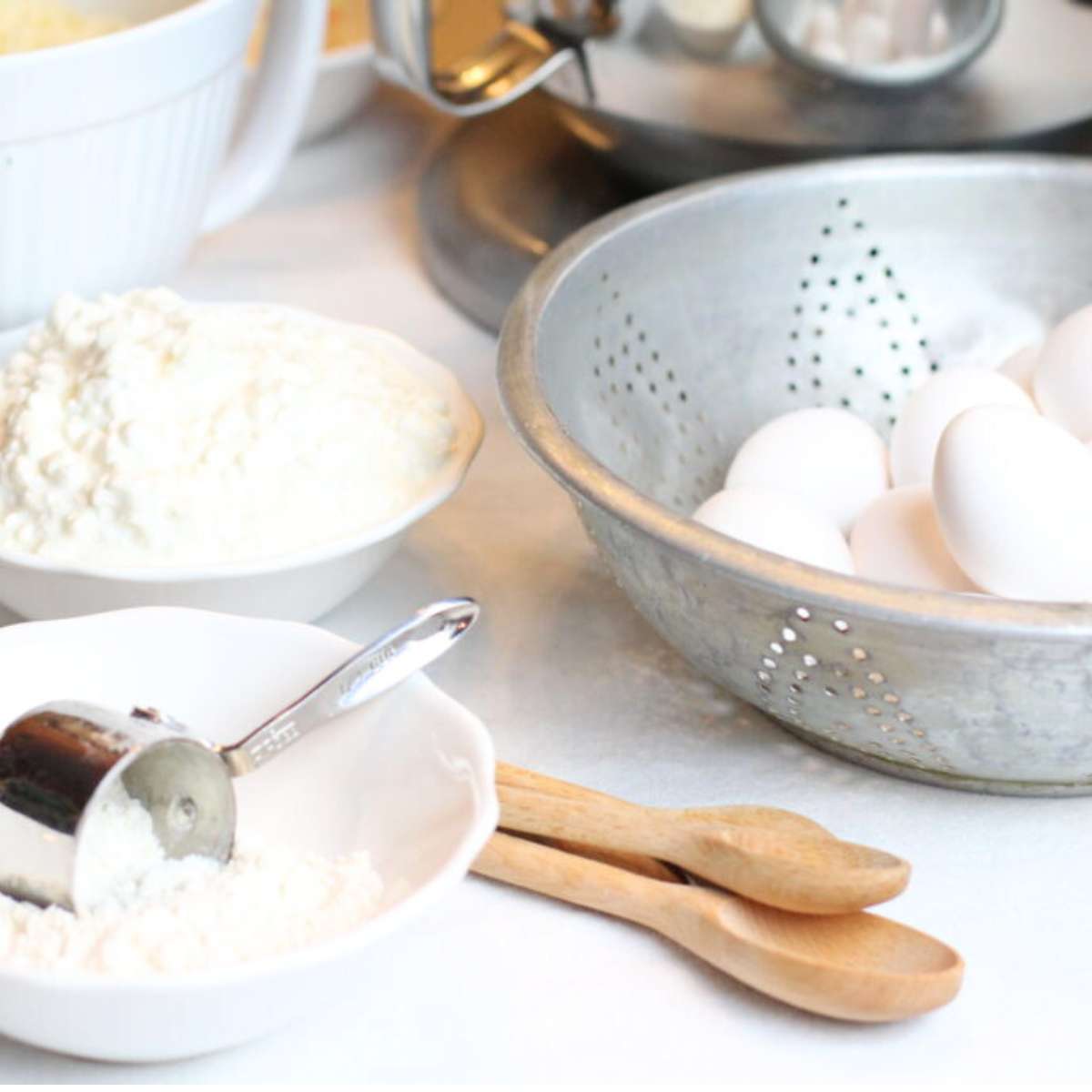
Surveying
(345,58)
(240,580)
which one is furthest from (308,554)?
(345,58)

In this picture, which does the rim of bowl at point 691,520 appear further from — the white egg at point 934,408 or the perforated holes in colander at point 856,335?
the white egg at point 934,408

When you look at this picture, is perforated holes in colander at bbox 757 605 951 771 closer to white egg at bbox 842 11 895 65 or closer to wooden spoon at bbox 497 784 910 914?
wooden spoon at bbox 497 784 910 914

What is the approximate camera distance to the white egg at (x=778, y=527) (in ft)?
2.41

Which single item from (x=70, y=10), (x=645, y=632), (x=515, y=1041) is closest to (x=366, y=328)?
(x=645, y=632)

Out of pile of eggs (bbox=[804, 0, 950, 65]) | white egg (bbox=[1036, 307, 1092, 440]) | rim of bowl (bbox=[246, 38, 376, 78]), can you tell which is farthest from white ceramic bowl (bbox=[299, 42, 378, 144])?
white egg (bbox=[1036, 307, 1092, 440])

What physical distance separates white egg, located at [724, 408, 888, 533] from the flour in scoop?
0.16 metres

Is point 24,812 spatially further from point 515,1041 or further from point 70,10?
point 70,10

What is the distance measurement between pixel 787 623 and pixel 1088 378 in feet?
0.87

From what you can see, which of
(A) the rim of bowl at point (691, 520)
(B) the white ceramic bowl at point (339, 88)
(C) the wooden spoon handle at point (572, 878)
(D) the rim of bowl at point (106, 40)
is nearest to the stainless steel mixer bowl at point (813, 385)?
(A) the rim of bowl at point (691, 520)

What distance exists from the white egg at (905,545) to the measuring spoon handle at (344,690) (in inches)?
8.6

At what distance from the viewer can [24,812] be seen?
59cm

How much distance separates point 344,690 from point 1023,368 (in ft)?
1.48

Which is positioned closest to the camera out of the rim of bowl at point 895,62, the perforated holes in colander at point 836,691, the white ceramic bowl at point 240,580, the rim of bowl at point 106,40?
the perforated holes in colander at point 836,691

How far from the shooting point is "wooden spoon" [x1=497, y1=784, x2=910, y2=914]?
0.61 metres
